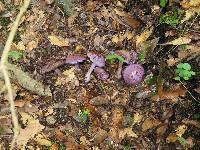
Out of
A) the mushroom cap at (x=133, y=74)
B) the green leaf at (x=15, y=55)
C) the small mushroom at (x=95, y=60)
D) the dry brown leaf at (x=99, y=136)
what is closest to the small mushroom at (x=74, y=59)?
the small mushroom at (x=95, y=60)

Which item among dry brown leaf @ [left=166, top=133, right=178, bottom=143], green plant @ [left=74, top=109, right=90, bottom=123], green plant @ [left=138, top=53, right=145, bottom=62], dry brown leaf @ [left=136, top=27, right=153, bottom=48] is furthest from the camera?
dry brown leaf @ [left=136, top=27, right=153, bottom=48]

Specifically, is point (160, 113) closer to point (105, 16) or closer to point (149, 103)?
point (149, 103)

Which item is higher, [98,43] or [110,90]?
[98,43]

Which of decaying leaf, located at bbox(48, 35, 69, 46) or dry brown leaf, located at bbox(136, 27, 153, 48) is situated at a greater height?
decaying leaf, located at bbox(48, 35, 69, 46)

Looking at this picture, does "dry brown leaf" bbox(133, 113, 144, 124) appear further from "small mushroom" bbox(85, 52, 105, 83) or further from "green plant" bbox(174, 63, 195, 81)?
"small mushroom" bbox(85, 52, 105, 83)

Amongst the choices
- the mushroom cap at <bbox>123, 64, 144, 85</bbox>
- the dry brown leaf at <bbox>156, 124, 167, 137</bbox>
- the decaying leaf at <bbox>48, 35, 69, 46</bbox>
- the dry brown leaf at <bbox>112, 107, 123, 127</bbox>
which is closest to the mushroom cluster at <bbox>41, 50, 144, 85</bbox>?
the mushroom cap at <bbox>123, 64, 144, 85</bbox>

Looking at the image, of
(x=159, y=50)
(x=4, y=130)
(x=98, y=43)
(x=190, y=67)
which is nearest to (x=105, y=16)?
(x=98, y=43)

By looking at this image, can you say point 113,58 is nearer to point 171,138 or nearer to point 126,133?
point 126,133

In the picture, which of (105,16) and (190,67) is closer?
(190,67)
